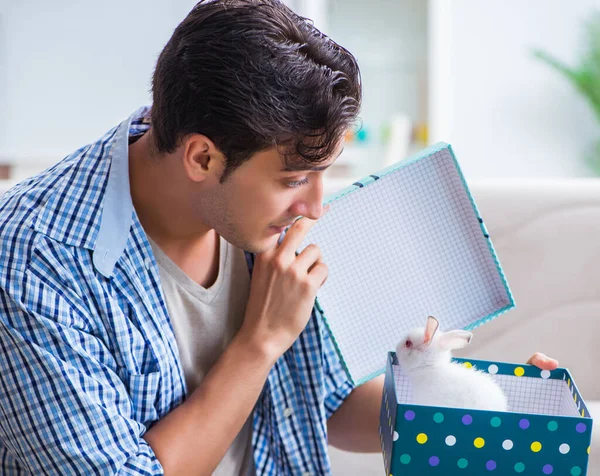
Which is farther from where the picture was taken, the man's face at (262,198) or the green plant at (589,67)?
the green plant at (589,67)

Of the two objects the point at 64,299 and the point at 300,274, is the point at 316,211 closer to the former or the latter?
the point at 300,274

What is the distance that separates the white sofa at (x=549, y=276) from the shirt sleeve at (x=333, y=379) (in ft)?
1.39

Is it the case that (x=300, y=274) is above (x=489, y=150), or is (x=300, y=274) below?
above

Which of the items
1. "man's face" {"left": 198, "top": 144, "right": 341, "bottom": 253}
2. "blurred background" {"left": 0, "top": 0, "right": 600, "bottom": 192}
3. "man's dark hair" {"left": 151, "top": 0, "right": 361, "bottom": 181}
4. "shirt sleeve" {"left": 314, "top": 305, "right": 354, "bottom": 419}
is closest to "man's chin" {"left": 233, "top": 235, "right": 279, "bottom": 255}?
"man's face" {"left": 198, "top": 144, "right": 341, "bottom": 253}

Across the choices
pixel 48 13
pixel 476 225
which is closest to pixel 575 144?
pixel 48 13

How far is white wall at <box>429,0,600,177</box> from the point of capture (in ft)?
13.4

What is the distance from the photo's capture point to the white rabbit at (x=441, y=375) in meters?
0.89


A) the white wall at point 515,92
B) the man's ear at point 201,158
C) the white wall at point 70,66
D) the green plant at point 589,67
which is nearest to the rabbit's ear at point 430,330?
the man's ear at point 201,158

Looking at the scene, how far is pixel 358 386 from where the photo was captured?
3.88ft

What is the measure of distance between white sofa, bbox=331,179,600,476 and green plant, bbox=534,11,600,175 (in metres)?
2.84

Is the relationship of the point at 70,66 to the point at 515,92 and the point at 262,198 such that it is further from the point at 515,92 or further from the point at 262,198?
the point at 262,198

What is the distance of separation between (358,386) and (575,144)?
11.6 ft

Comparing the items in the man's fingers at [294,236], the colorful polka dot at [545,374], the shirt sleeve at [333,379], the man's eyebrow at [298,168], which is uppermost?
the man's eyebrow at [298,168]

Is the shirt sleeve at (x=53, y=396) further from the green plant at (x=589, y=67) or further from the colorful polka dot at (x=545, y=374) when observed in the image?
the green plant at (x=589, y=67)
